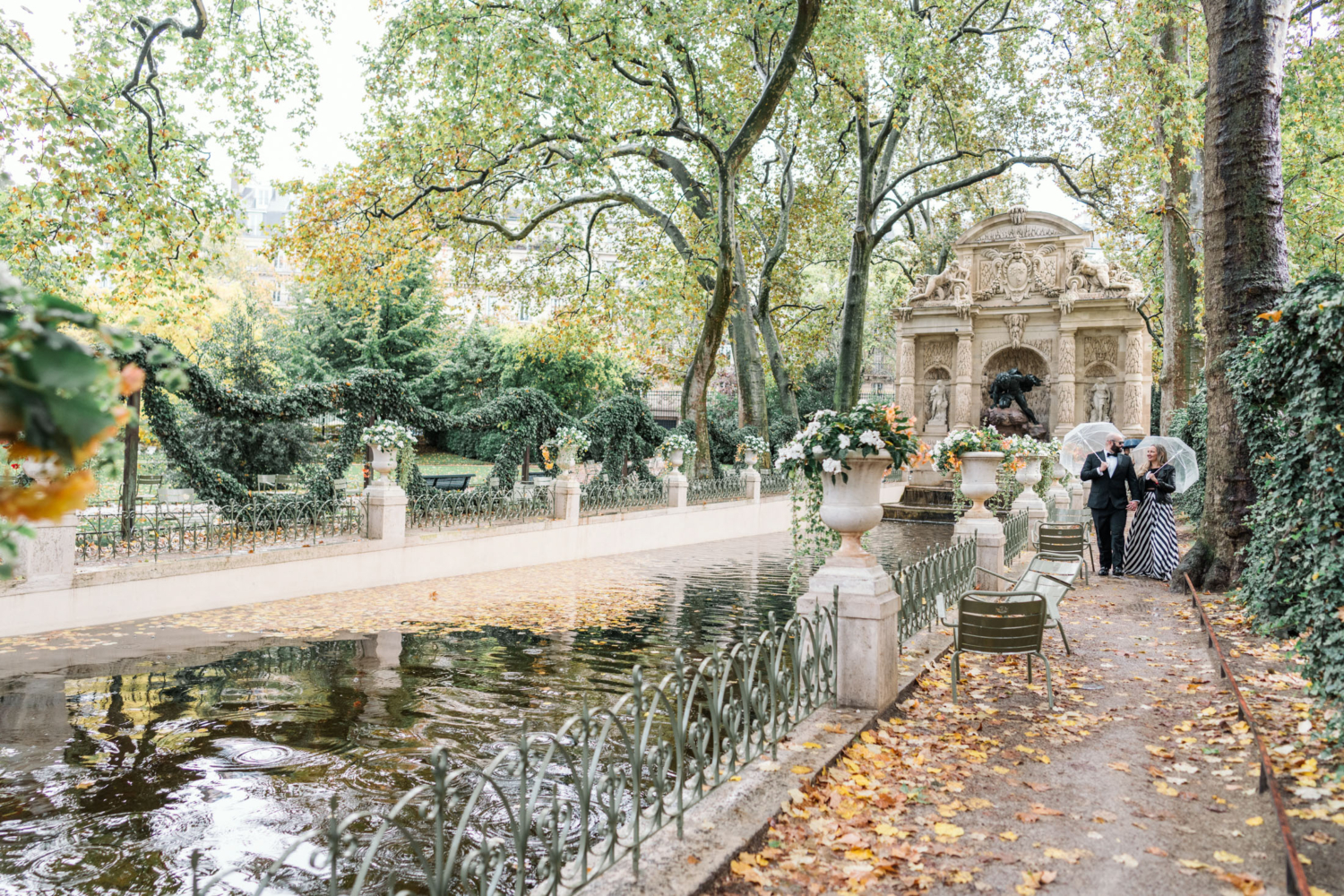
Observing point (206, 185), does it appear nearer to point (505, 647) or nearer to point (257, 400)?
point (257, 400)

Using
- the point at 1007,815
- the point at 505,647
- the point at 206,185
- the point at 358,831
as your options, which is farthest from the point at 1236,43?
the point at 206,185

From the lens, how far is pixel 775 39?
20.3 meters

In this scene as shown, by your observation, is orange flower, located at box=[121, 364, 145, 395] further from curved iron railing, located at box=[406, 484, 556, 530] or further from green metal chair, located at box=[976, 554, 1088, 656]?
curved iron railing, located at box=[406, 484, 556, 530]

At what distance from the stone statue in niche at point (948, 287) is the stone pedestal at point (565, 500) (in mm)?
17464

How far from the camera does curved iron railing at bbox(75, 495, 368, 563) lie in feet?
34.0

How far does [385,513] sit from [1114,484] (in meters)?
10.4

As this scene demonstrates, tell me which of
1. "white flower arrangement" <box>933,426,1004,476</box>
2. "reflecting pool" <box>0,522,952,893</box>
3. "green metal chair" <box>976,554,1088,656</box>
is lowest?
"reflecting pool" <box>0,522,952,893</box>

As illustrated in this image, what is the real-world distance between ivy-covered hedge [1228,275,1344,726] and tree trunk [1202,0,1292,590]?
3.34m

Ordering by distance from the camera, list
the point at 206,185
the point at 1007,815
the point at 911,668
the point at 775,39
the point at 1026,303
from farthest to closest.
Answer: the point at 1026,303
the point at 775,39
the point at 206,185
the point at 911,668
the point at 1007,815

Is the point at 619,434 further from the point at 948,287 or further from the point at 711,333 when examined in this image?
the point at 948,287

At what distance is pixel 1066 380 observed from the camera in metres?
27.2

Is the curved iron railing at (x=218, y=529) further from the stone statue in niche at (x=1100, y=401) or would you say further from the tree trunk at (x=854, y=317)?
the stone statue in niche at (x=1100, y=401)

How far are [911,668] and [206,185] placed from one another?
13.9 meters

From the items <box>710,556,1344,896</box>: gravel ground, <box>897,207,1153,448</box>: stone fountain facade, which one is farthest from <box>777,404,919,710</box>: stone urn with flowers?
<box>897,207,1153,448</box>: stone fountain facade
